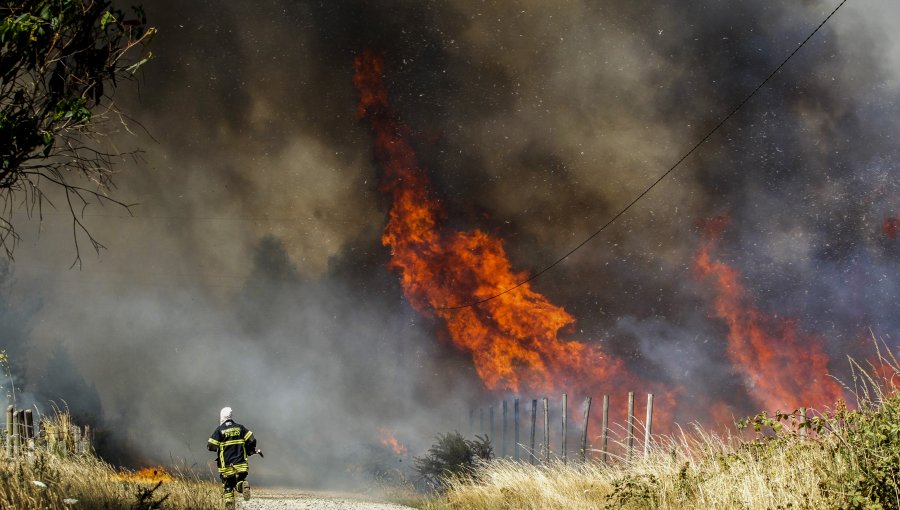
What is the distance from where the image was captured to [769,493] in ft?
23.3

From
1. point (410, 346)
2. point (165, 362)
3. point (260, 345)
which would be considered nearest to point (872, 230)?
point (410, 346)

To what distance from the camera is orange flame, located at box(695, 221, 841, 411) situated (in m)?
32.4

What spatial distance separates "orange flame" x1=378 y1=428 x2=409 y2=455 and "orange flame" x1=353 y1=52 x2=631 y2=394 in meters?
5.28

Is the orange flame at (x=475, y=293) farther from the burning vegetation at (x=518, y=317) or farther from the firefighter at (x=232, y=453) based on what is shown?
the firefighter at (x=232, y=453)

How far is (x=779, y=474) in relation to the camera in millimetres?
7699

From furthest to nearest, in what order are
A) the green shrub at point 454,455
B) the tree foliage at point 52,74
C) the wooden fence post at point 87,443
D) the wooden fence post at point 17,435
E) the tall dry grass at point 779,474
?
the green shrub at point 454,455 → the wooden fence post at point 87,443 → the wooden fence post at point 17,435 → the tall dry grass at point 779,474 → the tree foliage at point 52,74

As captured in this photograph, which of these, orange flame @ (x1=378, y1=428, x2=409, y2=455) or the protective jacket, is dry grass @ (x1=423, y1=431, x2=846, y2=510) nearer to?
the protective jacket

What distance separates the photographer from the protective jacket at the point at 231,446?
1268 cm

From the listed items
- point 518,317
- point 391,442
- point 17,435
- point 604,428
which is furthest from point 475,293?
point 17,435

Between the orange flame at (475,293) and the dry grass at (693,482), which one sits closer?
the dry grass at (693,482)

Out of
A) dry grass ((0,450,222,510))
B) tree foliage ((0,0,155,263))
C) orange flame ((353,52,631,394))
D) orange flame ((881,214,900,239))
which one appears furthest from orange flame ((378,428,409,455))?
tree foliage ((0,0,155,263))

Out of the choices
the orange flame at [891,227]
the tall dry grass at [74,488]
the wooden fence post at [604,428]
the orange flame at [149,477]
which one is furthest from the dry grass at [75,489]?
the orange flame at [891,227]

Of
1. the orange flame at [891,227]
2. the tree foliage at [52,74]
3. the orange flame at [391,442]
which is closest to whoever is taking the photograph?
the tree foliage at [52,74]

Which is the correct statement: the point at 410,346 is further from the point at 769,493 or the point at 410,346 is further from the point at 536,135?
the point at 769,493
